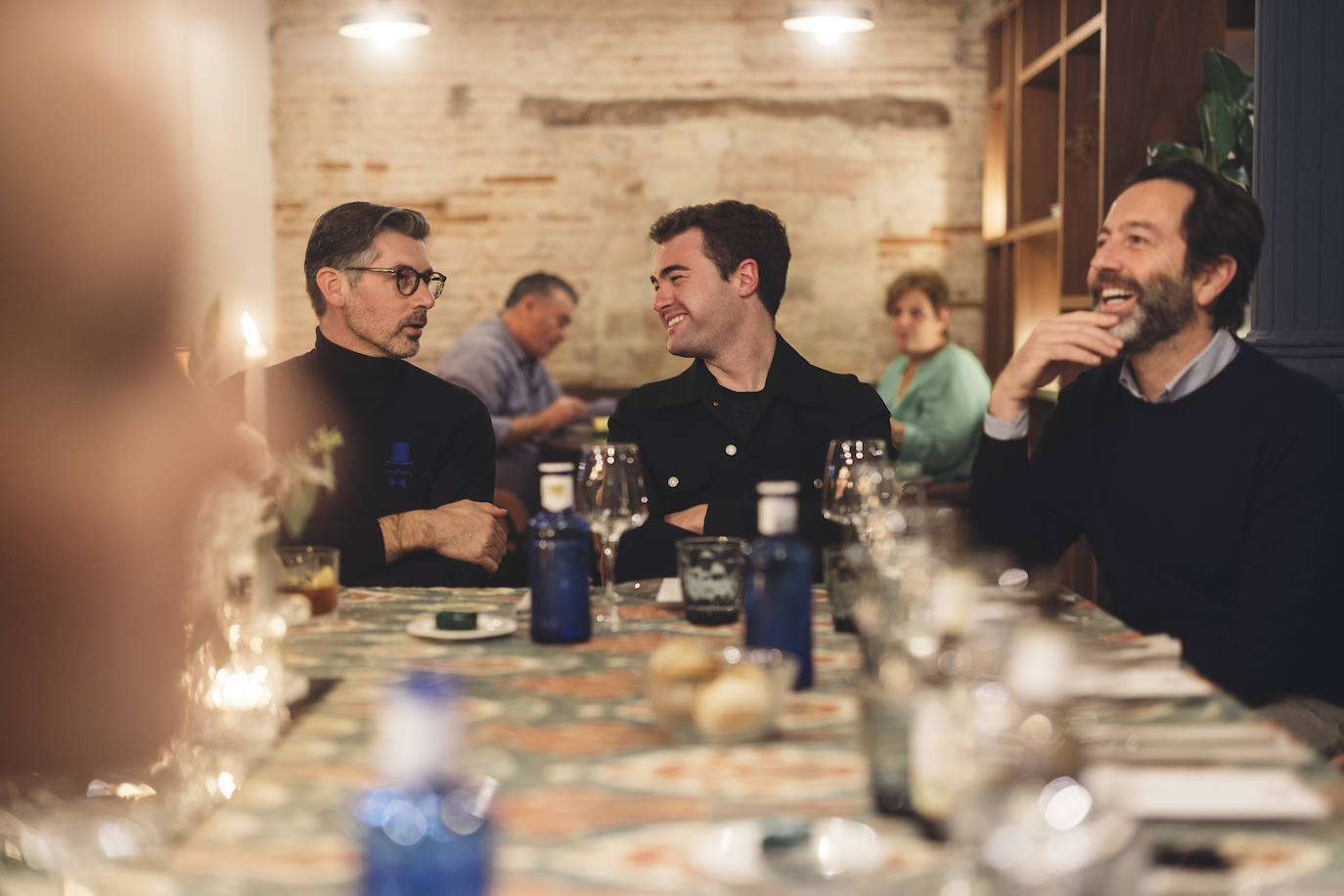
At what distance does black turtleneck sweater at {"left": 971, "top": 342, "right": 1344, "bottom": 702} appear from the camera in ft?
6.52

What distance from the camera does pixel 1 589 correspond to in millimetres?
1205

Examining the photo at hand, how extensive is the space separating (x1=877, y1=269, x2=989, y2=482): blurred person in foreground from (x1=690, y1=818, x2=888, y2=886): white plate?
347 cm

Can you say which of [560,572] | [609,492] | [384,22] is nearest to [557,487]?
[560,572]

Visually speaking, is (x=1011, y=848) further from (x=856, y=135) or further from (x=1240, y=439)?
(x=856, y=135)

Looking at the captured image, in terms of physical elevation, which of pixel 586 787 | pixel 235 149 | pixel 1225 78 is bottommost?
pixel 586 787

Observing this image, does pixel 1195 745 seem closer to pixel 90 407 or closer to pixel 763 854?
pixel 763 854

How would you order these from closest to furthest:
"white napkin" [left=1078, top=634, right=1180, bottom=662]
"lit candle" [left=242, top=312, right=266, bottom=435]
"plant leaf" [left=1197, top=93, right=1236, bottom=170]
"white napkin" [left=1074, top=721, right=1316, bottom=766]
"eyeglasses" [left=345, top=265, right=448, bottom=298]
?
"white napkin" [left=1074, top=721, right=1316, bottom=766]
"white napkin" [left=1078, top=634, right=1180, bottom=662]
"lit candle" [left=242, top=312, right=266, bottom=435]
"eyeglasses" [left=345, top=265, right=448, bottom=298]
"plant leaf" [left=1197, top=93, right=1236, bottom=170]

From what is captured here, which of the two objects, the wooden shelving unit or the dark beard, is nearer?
the dark beard

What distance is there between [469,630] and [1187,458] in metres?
1.26

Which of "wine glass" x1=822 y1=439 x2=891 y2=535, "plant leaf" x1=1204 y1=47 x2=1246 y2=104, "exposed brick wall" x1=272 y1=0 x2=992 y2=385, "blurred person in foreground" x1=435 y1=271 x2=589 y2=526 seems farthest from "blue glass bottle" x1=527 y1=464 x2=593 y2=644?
"exposed brick wall" x1=272 y1=0 x2=992 y2=385

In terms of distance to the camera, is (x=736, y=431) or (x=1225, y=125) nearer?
(x=736, y=431)

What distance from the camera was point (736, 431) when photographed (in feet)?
9.04

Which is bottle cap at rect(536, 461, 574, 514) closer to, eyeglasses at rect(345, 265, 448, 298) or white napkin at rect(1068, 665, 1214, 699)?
white napkin at rect(1068, 665, 1214, 699)

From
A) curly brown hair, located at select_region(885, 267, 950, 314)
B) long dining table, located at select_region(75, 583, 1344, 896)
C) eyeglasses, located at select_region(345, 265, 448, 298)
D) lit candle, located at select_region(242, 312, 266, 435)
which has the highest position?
curly brown hair, located at select_region(885, 267, 950, 314)
